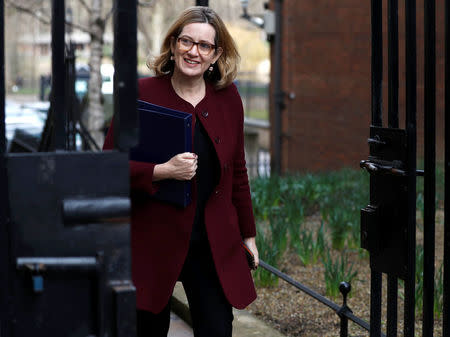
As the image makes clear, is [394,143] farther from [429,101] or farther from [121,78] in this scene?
[121,78]

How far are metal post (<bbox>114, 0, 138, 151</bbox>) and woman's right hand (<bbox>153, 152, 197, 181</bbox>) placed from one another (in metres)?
0.88

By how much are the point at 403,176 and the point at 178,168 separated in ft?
2.66

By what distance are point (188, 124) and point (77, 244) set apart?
3.40 ft

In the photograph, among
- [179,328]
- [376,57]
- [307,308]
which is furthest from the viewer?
[307,308]

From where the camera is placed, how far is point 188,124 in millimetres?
2693

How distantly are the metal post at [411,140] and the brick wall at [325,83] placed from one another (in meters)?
9.56

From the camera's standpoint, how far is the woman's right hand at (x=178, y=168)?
2.67 meters

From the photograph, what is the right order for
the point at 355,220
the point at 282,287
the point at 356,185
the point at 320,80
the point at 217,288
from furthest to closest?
the point at 320,80 < the point at 356,185 < the point at 355,220 < the point at 282,287 < the point at 217,288

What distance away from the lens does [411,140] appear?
2758 mm

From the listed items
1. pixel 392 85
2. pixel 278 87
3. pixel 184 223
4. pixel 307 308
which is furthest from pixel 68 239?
pixel 278 87

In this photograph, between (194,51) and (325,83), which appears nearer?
(194,51)

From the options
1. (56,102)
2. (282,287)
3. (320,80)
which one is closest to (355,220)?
(282,287)

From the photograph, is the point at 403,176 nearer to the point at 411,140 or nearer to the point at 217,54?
the point at 411,140

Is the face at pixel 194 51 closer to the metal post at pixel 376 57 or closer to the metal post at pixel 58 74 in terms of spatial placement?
the metal post at pixel 376 57
